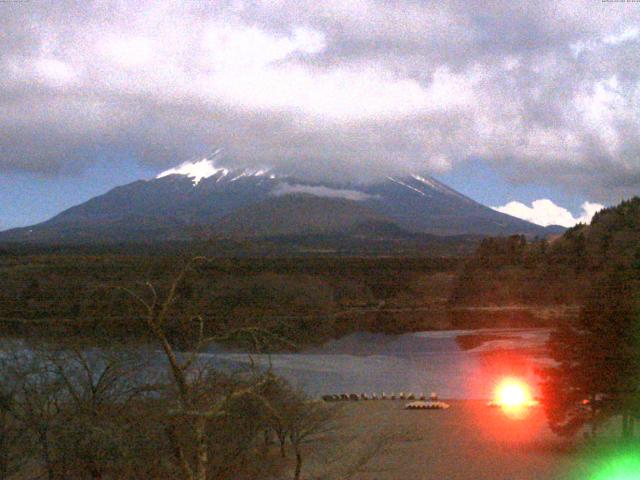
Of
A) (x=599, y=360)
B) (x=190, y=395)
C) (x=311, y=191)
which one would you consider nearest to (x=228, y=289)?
(x=190, y=395)

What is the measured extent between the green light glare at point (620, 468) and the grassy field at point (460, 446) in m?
0.17

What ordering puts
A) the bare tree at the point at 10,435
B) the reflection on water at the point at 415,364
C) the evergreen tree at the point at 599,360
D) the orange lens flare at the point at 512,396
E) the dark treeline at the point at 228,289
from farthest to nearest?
the orange lens flare at the point at 512,396 < the reflection on water at the point at 415,364 < the evergreen tree at the point at 599,360 < the dark treeline at the point at 228,289 < the bare tree at the point at 10,435

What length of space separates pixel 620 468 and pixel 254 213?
519 inches

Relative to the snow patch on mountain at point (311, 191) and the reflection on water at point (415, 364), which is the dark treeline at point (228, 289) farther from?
the snow patch on mountain at point (311, 191)

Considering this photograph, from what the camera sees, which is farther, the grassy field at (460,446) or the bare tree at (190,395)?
the grassy field at (460,446)

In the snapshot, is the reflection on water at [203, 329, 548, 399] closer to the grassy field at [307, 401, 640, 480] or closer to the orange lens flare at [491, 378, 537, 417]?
the orange lens flare at [491, 378, 537, 417]

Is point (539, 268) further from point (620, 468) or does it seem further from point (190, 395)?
point (190, 395)

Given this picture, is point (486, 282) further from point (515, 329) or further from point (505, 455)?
point (505, 455)

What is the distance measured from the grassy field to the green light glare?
0.17 m

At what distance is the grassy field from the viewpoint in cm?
1223

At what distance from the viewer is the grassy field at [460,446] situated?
40.1 ft

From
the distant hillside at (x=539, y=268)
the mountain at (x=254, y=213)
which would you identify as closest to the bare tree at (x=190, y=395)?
the mountain at (x=254, y=213)

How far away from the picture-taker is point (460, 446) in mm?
15820

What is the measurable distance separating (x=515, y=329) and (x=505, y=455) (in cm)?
299
